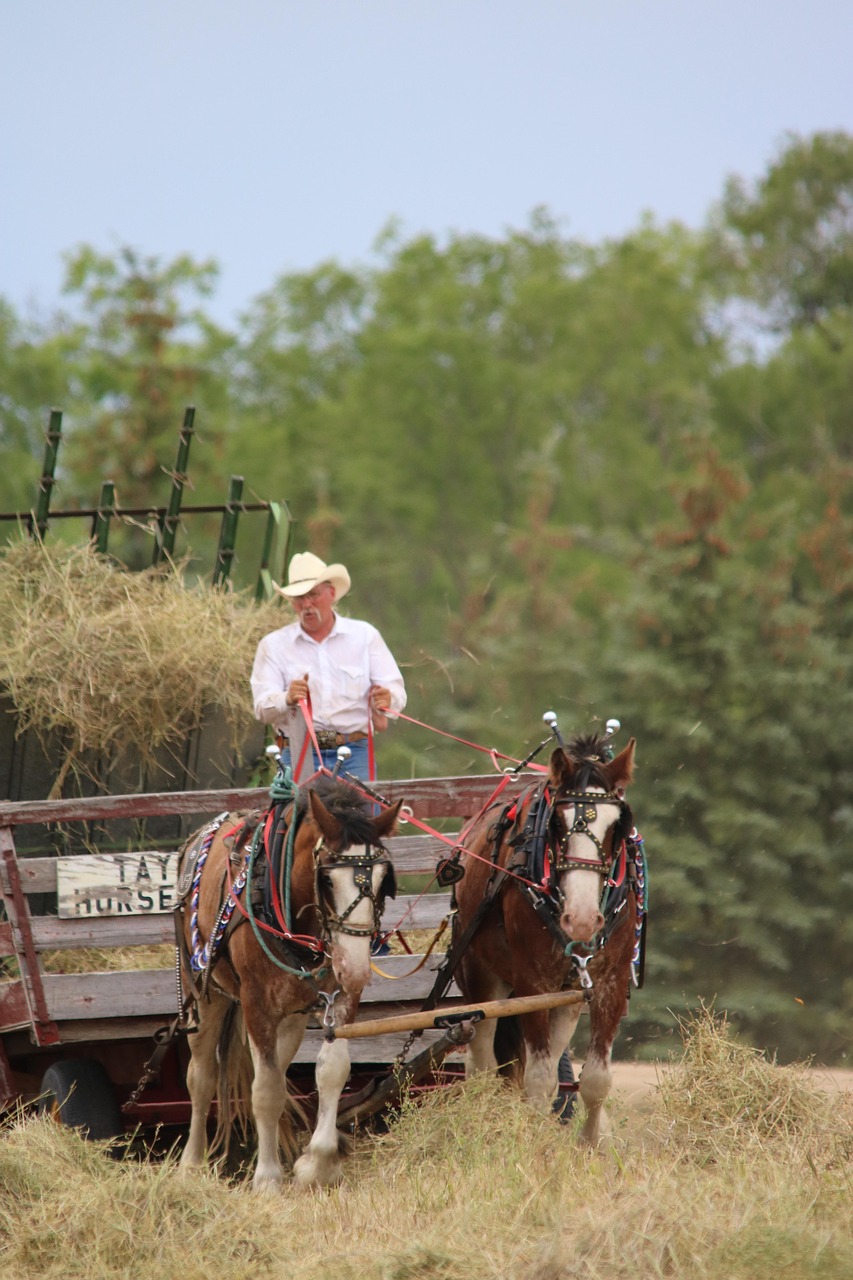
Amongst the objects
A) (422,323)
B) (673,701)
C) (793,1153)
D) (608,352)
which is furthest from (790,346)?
(793,1153)

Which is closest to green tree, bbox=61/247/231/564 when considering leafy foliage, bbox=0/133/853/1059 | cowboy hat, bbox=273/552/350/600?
leafy foliage, bbox=0/133/853/1059

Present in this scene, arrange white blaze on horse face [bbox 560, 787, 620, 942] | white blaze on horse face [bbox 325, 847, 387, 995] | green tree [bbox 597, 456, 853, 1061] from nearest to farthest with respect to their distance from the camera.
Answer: white blaze on horse face [bbox 325, 847, 387, 995]
white blaze on horse face [bbox 560, 787, 620, 942]
green tree [bbox 597, 456, 853, 1061]

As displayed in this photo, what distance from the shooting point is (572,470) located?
30312mm

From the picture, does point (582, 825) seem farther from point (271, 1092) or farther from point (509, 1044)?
point (509, 1044)

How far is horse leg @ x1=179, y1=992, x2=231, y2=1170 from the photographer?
6879 millimetres

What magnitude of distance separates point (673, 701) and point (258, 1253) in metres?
13.1

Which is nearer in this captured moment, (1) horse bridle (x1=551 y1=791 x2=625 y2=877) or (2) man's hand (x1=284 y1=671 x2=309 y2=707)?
(1) horse bridle (x1=551 y1=791 x2=625 y2=877)

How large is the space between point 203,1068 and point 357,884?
175cm

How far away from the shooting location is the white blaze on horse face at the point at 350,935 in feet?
18.5

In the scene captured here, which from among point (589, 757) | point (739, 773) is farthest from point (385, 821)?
point (739, 773)

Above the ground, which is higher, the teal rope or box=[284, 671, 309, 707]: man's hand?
box=[284, 671, 309, 707]: man's hand

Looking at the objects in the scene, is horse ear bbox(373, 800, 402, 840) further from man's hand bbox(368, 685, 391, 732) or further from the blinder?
man's hand bbox(368, 685, 391, 732)

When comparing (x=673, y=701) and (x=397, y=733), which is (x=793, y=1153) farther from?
(x=397, y=733)

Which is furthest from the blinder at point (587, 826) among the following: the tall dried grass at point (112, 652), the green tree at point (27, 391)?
the green tree at point (27, 391)
